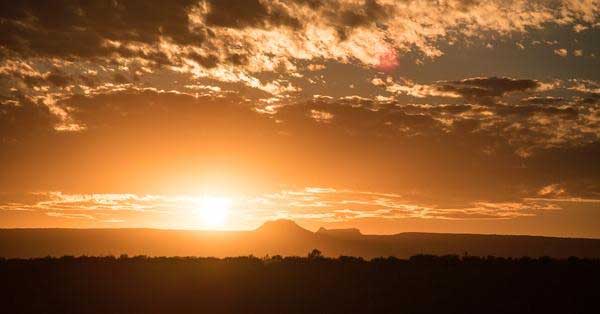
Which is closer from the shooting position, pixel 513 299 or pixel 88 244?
pixel 513 299

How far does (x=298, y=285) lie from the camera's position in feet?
95.3

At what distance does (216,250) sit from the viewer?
176 m

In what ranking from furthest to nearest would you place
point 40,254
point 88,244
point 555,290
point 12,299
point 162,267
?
point 88,244, point 40,254, point 162,267, point 555,290, point 12,299

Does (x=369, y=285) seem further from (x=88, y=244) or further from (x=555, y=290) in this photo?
(x=88, y=244)

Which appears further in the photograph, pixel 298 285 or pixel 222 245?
pixel 222 245

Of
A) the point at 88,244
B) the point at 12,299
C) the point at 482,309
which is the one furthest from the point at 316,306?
the point at 88,244

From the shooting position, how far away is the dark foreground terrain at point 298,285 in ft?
85.4

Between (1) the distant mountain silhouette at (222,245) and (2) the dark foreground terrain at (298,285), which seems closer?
(2) the dark foreground terrain at (298,285)

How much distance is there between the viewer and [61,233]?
165 meters

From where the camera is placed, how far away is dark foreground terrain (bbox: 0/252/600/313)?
26.0 metres

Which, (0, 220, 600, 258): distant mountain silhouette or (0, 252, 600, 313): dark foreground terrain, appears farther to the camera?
(0, 220, 600, 258): distant mountain silhouette

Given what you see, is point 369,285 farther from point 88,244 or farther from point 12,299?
point 88,244

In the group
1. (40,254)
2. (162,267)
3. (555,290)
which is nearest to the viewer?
(555,290)

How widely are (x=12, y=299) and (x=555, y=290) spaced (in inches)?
852
